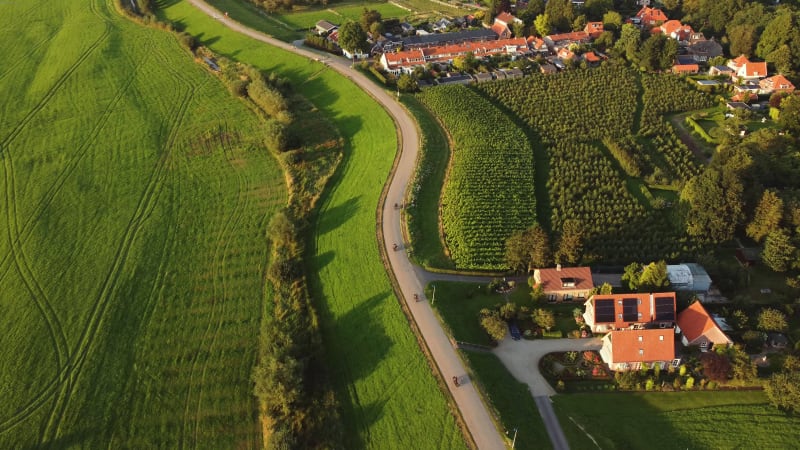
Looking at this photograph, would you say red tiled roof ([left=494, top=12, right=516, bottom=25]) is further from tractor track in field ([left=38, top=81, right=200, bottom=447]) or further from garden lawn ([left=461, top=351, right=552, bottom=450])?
garden lawn ([left=461, top=351, right=552, bottom=450])

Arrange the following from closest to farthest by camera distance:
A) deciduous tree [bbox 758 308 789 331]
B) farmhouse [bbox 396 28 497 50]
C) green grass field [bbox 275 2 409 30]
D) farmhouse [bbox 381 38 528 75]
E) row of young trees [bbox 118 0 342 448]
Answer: row of young trees [bbox 118 0 342 448], deciduous tree [bbox 758 308 789 331], farmhouse [bbox 381 38 528 75], farmhouse [bbox 396 28 497 50], green grass field [bbox 275 2 409 30]

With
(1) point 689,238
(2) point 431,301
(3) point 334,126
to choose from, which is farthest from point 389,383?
(3) point 334,126

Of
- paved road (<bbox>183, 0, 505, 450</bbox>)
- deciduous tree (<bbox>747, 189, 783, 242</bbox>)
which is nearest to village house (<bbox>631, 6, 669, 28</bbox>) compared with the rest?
paved road (<bbox>183, 0, 505, 450</bbox>)

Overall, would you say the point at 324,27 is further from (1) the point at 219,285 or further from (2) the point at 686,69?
(1) the point at 219,285

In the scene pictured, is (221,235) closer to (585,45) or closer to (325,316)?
(325,316)

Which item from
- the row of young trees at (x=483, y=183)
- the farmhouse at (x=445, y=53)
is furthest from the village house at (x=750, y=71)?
the row of young trees at (x=483, y=183)

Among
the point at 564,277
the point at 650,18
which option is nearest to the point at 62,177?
the point at 564,277
